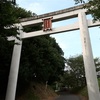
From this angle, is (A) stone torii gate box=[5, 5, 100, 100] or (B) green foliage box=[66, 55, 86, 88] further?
(B) green foliage box=[66, 55, 86, 88]

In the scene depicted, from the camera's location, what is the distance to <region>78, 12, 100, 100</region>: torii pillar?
32.0 ft

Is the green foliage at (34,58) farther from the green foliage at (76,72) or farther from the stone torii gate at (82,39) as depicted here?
the green foliage at (76,72)

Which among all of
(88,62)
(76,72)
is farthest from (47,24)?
(76,72)

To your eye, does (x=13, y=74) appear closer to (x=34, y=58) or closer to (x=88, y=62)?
(x=34, y=58)

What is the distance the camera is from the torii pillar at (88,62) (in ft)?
32.0

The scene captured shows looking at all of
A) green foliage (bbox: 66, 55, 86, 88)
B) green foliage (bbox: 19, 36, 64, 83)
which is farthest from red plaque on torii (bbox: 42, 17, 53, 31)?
green foliage (bbox: 66, 55, 86, 88)

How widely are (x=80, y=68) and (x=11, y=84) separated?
19168 millimetres

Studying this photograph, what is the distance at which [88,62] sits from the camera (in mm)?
10180

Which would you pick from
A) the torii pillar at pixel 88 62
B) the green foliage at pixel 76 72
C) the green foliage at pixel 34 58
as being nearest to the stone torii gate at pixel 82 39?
the torii pillar at pixel 88 62

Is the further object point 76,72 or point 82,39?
point 76,72

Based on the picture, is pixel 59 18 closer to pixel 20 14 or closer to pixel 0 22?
pixel 20 14

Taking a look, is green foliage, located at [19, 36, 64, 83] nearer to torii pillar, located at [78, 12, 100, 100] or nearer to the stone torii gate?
the stone torii gate

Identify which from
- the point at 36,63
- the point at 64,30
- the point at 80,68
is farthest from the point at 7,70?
the point at 80,68

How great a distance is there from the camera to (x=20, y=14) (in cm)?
1488
